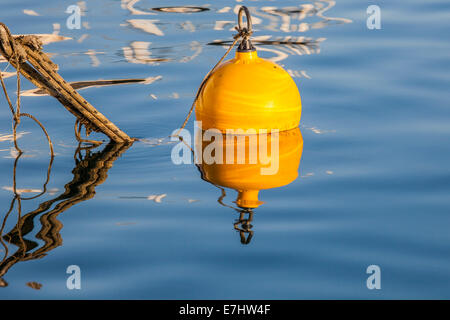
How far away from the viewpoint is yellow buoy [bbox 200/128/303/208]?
4578 mm

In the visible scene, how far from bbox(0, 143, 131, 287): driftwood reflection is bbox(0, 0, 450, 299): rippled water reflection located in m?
0.01

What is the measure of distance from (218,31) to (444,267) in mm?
4743

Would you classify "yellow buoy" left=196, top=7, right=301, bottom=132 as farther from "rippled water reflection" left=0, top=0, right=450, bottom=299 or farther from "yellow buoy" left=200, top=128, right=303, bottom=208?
"rippled water reflection" left=0, top=0, right=450, bottom=299

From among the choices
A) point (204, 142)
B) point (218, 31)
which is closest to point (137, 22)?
point (218, 31)

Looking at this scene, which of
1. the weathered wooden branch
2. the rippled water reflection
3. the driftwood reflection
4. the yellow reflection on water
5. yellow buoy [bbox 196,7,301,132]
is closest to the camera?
the rippled water reflection

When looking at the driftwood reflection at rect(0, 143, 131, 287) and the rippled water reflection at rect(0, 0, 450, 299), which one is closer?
the rippled water reflection at rect(0, 0, 450, 299)

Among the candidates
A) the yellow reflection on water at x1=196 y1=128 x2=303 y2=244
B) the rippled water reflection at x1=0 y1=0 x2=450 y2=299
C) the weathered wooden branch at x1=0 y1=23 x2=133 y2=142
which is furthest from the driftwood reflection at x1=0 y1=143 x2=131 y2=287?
the yellow reflection on water at x1=196 y1=128 x2=303 y2=244

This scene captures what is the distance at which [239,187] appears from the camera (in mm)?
4559

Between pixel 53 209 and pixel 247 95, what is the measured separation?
4.49 feet

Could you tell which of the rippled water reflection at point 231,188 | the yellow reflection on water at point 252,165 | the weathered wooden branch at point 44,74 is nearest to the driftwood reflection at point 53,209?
the rippled water reflection at point 231,188

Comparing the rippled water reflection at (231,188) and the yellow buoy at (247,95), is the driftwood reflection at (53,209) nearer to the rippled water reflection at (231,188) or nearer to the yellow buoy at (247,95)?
the rippled water reflection at (231,188)

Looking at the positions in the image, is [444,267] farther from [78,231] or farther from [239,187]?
[78,231]

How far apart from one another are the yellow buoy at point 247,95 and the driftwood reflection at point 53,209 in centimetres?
68

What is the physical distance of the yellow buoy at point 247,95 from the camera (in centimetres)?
490
